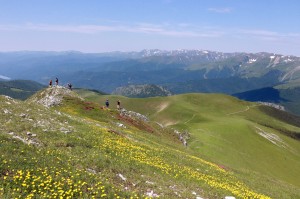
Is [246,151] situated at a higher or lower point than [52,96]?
lower

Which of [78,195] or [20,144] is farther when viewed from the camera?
[20,144]

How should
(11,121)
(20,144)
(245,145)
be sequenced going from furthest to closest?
(245,145), (11,121), (20,144)

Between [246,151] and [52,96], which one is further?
[246,151]

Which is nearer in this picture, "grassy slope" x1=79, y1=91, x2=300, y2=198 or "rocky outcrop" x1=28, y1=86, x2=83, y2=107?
"grassy slope" x1=79, y1=91, x2=300, y2=198

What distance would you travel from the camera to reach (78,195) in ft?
59.8

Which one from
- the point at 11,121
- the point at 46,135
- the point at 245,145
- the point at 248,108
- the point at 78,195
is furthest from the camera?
the point at 248,108

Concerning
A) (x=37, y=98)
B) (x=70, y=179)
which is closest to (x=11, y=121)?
(x=70, y=179)

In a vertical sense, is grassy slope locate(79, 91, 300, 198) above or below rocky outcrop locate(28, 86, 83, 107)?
below

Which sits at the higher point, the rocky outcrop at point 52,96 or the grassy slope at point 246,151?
the rocky outcrop at point 52,96

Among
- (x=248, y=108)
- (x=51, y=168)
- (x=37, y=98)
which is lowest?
(x=248, y=108)

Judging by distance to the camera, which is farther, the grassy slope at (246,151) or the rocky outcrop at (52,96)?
the rocky outcrop at (52,96)

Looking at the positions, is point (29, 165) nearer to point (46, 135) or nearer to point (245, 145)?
point (46, 135)

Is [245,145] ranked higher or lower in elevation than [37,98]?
lower

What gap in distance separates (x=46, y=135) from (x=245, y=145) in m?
74.9
